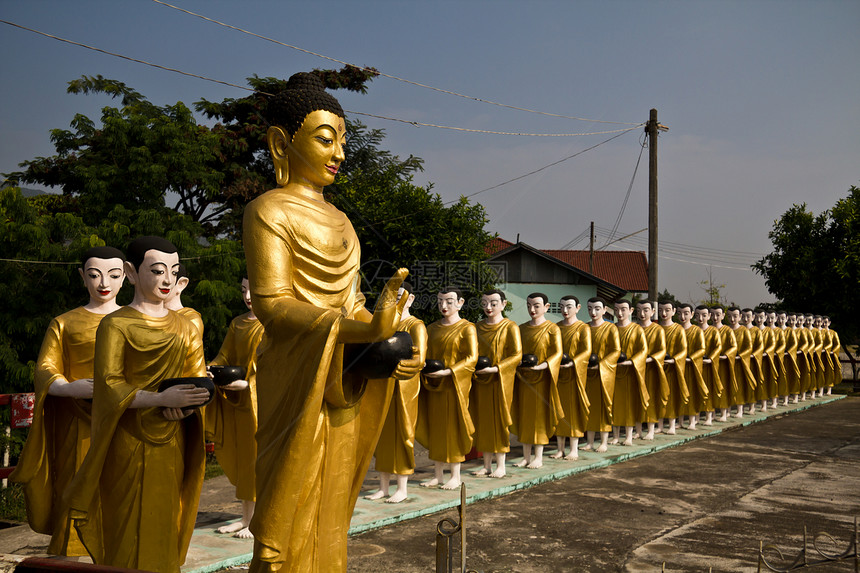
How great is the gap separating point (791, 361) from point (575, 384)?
886 cm

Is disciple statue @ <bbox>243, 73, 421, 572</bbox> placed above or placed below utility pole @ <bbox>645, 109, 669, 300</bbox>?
below

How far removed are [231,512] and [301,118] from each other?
15.1ft

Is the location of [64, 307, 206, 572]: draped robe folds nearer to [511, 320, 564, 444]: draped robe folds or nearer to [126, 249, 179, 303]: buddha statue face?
[126, 249, 179, 303]: buddha statue face

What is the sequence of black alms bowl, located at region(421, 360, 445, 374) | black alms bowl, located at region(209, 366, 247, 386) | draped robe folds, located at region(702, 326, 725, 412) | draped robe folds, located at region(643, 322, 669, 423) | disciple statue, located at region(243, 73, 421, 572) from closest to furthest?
disciple statue, located at region(243, 73, 421, 572), black alms bowl, located at region(209, 366, 247, 386), black alms bowl, located at region(421, 360, 445, 374), draped robe folds, located at region(643, 322, 669, 423), draped robe folds, located at region(702, 326, 725, 412)

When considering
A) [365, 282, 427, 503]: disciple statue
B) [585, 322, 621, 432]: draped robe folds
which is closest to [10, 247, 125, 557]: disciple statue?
[365, 282, 427, 503]: disciple statue

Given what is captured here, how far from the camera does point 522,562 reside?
17.5 feet

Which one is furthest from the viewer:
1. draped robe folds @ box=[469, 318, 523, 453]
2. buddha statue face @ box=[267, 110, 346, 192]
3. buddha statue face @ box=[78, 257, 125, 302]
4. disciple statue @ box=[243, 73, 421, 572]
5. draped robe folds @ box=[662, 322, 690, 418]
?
draped robe folds @ box=[662, 322, 690, 418]

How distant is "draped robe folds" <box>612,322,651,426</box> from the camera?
10508 millimetres

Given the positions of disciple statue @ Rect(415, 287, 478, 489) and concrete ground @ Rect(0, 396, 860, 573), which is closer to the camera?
concrete ground @ Rect(0, 396, 860, 573)

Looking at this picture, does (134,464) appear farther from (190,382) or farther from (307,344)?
(307,344)

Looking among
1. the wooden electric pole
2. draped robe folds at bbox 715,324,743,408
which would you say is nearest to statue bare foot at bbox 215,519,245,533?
draped robe folds at bbox 715,324,743,408

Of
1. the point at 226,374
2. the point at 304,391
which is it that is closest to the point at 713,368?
the point at 226,374

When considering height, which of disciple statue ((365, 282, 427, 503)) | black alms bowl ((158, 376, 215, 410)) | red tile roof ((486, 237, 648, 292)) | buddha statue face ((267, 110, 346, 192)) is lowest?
disciple statue ((365, 282, 427, 503))

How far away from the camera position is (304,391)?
2.91 metres
